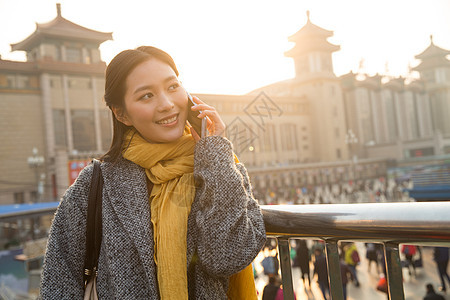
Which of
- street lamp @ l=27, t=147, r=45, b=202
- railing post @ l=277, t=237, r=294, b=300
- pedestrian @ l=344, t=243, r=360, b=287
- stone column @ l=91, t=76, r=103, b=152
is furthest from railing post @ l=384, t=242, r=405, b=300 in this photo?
stone column @ l=91, t=76, r=103, b=152

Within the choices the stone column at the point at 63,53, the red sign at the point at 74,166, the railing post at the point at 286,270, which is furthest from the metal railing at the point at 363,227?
the stone column at the point at 63,53

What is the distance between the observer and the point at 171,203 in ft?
3.65

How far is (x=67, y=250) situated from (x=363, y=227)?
0.79m

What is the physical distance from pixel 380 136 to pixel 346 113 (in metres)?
5.92

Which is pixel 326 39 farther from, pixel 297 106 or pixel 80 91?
pixel 80 91

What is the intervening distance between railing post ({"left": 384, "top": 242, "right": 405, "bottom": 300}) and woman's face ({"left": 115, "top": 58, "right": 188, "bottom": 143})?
2.30 feet

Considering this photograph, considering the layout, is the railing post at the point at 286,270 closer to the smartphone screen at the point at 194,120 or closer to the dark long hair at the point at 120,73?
the smartphone screen at the point at 194,120

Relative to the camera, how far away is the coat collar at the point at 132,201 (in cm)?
105

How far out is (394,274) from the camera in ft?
2.76

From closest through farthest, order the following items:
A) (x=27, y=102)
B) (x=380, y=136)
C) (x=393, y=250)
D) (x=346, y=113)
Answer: (x=393, y=250)
(x=27, y=102)
(x=346, y=113)
(x=380, y=136)

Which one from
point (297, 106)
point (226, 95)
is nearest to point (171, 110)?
point (226, 95)

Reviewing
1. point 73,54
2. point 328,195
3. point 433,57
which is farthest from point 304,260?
point 433,57

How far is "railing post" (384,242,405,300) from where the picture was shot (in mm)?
836

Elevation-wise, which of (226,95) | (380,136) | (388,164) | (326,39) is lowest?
(388,164)
